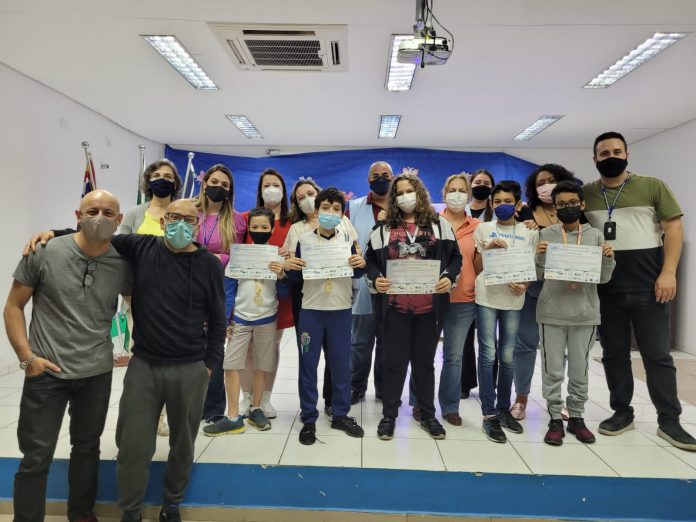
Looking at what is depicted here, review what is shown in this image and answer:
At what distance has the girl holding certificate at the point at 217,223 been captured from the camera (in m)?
2.61

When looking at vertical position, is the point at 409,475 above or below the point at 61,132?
below

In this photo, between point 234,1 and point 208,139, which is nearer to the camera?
point 234,1

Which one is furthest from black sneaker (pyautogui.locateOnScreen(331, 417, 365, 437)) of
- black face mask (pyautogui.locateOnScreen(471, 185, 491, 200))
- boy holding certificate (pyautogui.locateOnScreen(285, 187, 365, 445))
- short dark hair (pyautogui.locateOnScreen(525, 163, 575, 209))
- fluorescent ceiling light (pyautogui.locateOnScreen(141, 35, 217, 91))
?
fluorescent ceiling light (pyautogui.locateOnScreen(141, 35, 217, 91))

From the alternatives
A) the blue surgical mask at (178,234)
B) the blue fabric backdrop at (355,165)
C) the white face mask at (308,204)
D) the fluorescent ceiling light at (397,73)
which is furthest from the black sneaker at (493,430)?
the blue fabric backdrop at (355,165)

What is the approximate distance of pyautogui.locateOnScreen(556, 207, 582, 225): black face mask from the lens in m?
2.47

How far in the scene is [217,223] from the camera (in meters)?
2.65

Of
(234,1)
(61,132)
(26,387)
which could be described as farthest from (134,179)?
(26,387)

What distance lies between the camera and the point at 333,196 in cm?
256

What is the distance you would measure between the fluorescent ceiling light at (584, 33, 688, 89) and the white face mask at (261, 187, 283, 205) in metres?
3.19

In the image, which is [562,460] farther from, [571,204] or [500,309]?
[571,204]

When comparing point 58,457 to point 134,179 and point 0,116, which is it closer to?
point 0,116

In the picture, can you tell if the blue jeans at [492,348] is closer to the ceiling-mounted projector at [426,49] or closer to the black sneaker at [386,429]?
the black sneaker at [386,429]

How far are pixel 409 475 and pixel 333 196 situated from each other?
1.55 meters

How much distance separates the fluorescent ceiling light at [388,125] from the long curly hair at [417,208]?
10.1 feet
